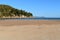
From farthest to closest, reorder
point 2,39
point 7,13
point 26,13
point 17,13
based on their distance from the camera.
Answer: point 26,13, point 17,13, point 7,13, point 2,39

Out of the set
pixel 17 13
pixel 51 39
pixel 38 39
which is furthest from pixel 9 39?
pixel 17 13

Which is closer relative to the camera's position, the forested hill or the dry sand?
the dry sand

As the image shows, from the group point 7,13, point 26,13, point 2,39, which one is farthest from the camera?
point 26,13

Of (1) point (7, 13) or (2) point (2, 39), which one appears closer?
(2) point (2, 39)

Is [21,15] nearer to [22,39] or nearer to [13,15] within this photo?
[13,15]

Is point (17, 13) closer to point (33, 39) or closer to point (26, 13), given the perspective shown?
point (26, 13)

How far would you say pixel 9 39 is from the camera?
11609 mm

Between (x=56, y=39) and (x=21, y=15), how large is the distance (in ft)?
433

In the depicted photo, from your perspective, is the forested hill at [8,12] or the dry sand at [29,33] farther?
the forested hill at [8,12]

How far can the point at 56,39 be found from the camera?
11.9 metres

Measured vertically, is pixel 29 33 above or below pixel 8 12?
above

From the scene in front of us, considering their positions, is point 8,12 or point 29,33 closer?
point 29,33

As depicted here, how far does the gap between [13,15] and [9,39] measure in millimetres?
117965

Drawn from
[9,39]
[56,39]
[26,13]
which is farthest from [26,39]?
[26,13]
